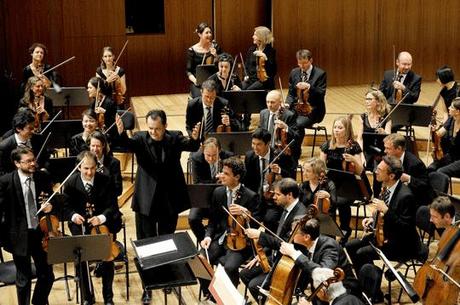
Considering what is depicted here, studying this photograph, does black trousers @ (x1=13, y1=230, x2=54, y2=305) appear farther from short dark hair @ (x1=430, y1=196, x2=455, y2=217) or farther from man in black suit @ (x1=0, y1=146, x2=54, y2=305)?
short dark hair @ (x1=430, y1=196, x2=455, y2=217)

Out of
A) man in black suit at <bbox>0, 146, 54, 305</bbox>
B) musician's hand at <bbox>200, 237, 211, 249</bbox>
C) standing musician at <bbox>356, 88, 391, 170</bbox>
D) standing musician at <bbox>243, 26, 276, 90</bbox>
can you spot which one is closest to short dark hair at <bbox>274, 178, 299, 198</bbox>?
musician's hand at <bbox>200, 237, 211, 249</bbox>

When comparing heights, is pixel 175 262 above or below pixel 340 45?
below

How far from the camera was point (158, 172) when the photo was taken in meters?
6.18

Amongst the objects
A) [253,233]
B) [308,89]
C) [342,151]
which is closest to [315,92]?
[308,89]

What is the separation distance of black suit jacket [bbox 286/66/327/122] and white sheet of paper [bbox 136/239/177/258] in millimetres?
3277

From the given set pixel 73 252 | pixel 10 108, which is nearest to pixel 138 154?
pixel 73 252

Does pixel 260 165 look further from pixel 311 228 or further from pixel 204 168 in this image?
pixel 311 228

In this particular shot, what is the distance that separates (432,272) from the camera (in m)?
5.22

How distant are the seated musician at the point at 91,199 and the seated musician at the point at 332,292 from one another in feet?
5.83

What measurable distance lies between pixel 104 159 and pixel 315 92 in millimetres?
2463

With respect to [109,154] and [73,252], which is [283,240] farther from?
[109,154]

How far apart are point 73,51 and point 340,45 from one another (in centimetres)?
346

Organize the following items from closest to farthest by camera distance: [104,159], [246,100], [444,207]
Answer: [444,207], [104,159], [246,100]

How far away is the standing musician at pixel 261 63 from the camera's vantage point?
8758 mm
